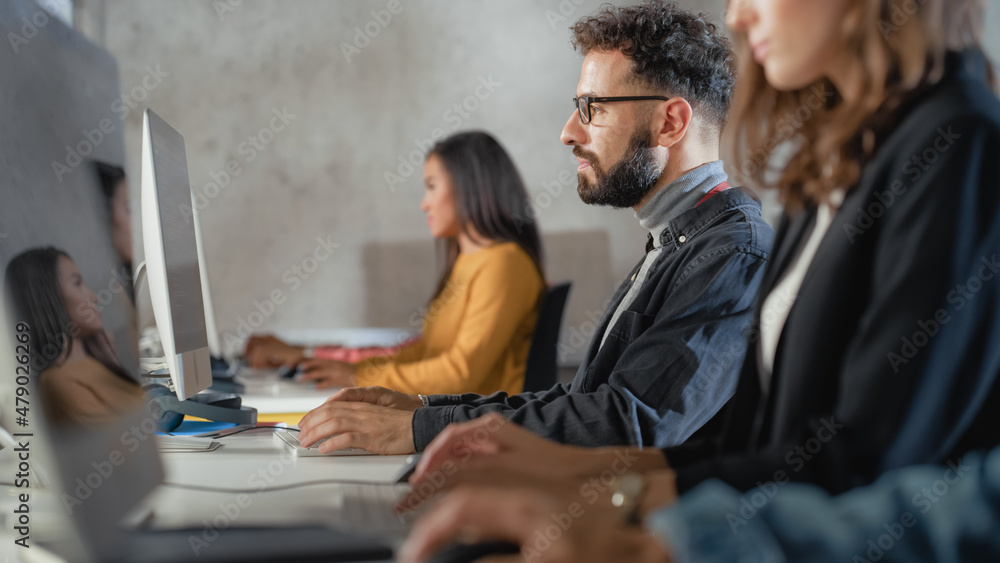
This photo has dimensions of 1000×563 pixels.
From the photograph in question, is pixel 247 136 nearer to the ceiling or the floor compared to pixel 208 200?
nearer to the ceiling

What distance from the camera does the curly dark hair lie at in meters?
1.50

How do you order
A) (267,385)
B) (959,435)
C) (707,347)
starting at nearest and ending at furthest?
1. (959,435)
2. (707,347)
3. (267,385)

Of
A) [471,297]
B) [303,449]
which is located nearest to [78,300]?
[303,449]

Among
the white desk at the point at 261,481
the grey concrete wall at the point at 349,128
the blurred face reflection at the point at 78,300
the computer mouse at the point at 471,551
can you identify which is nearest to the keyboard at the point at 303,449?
the white desk at the point at 261,481

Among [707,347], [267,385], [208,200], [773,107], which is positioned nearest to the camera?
[773,107]

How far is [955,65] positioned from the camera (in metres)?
0.66

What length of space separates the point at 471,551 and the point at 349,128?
3256 mm

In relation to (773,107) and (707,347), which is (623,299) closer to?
(707,347)

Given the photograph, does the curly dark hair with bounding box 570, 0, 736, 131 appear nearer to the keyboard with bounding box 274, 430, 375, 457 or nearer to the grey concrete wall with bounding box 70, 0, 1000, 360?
the keyboard with bounding box 274, 430, 375, 457

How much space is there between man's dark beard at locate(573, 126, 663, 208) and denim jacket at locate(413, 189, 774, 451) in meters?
0.20

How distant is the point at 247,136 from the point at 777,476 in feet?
11.0

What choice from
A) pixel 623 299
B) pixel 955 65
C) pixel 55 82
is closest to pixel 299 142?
pixel 623 299

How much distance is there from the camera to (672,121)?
4.89ft

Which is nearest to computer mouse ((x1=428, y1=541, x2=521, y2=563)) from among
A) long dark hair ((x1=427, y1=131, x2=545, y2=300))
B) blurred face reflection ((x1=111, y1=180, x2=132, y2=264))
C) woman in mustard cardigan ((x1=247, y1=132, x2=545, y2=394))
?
blurred face reflection ((x1=111, y1=180, x2=132, y2=264))
